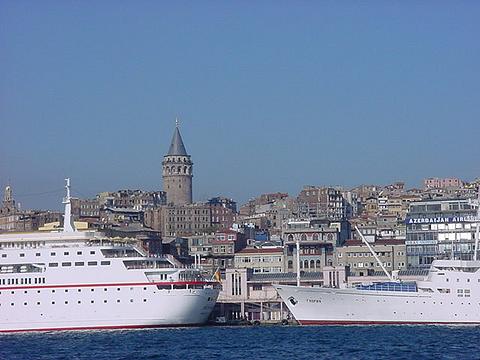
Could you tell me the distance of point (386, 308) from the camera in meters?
70.8

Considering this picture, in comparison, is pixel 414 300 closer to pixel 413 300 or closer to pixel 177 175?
pixel 413 300

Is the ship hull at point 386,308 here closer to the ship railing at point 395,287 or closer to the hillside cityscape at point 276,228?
the ship railing at point 395,287

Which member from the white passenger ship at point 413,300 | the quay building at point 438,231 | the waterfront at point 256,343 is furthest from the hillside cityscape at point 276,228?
the waterfront at point 256,343

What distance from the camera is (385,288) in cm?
7131

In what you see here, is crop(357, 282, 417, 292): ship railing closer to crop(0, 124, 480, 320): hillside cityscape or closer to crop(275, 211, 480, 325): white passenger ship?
crop(275, 211, 480, 325): white passenger ship

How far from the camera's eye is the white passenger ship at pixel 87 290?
72.2 metres

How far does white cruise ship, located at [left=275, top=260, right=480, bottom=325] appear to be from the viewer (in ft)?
230

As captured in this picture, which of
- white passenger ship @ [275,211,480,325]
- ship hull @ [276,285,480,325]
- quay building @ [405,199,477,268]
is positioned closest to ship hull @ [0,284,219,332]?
ship hull @ [276,285,480,325]

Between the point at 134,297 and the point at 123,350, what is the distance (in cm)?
1676

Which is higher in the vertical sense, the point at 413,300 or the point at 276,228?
the point at 276,228

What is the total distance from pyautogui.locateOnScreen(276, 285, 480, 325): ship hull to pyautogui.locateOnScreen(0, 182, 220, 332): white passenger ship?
756cm

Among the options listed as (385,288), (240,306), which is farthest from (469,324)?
(240,306)

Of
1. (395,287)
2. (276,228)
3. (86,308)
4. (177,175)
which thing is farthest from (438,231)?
(177,175)

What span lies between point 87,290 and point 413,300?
705 inches
